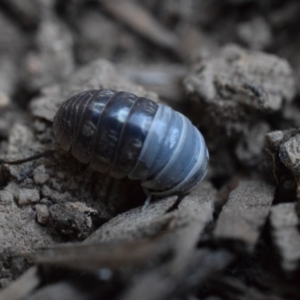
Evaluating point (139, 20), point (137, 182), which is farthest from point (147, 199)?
point (139, 20)

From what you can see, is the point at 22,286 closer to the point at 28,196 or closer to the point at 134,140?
the point at 28,196

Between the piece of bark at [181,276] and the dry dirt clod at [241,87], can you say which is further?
the dry dirt clod at [241,87]

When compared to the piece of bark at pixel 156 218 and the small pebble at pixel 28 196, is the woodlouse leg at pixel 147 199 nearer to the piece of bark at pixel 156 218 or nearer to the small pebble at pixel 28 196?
the piece of bark at pixel 156 218

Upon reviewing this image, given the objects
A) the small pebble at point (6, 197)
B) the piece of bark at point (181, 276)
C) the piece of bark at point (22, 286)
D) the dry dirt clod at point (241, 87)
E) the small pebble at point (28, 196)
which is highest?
the dry dirt clod at point (241, 87)

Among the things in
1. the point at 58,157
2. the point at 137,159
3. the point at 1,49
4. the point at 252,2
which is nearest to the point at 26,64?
the point at 1,49

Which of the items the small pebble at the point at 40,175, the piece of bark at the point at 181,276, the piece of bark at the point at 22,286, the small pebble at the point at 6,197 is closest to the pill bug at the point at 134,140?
the small pebble at the point at 40,175

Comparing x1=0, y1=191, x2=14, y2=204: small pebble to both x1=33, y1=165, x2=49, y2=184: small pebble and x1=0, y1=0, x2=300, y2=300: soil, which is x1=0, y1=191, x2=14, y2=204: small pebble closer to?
x1=0, y1=0, x2=300, y2=300: soil

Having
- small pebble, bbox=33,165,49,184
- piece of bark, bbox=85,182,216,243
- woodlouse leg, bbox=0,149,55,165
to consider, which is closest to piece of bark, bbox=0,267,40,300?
piece of bark, bbox=85,182,216,243
